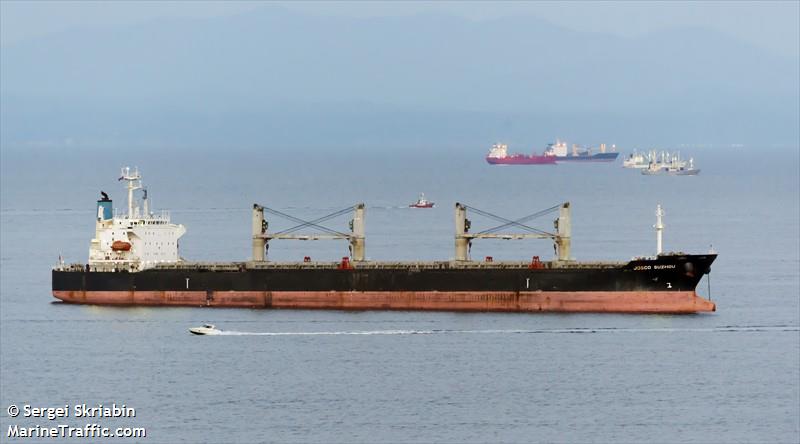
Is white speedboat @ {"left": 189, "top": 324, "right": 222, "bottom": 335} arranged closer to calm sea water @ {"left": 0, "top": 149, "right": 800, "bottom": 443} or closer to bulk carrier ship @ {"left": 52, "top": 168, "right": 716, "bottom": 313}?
calm sea water @ {"left": 0, "top": 149, "right": 800, "bottom": 443}

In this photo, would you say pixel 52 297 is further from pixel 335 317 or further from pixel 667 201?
pixel 667 201

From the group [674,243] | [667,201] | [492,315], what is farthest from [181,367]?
[667,201]

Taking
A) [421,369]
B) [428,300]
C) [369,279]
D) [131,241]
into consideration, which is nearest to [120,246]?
[131,241]

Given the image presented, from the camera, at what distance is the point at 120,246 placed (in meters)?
80.1

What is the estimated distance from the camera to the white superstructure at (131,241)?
80.2 meters

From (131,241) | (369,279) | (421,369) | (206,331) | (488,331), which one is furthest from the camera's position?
(131,241)

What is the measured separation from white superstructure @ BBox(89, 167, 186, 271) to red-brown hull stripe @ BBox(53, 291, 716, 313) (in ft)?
5.84

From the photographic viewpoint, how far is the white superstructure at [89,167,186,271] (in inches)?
3157

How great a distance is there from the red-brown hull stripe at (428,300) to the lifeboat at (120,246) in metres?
2.13

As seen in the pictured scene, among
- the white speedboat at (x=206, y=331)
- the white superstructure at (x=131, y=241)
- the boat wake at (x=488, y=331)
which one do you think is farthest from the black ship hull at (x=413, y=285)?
the white speedboat at (x=206, y=331)

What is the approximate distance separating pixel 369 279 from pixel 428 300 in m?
2.75

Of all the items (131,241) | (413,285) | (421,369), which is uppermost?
(131,241)

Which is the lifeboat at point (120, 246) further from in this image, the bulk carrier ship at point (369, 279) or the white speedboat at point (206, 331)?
the white speedboat at point (206, 331)

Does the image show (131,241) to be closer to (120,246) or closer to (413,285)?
(120,246)
